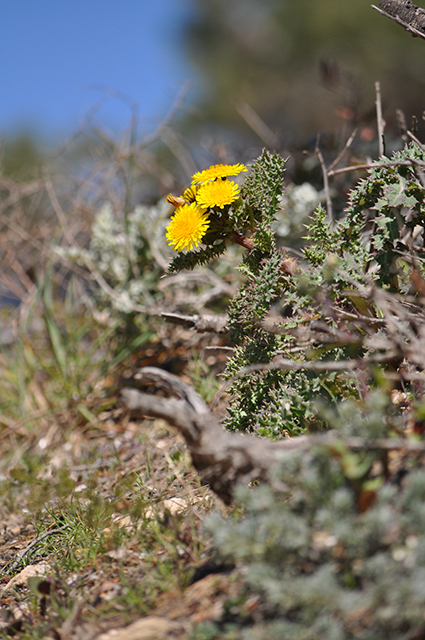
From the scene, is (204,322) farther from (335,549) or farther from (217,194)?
(335,549)

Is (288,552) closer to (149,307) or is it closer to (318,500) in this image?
(318,500)

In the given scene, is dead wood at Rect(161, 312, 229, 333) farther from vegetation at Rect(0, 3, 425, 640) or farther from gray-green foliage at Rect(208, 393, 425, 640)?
gray-green foliage at Rect(208, 393, 425, 640)

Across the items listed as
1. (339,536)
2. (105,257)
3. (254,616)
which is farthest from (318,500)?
(105,257)

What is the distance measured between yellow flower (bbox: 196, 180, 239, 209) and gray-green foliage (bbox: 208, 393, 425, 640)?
864 millimetres

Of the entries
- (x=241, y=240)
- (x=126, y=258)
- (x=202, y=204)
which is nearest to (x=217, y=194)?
(x=202, y=204)

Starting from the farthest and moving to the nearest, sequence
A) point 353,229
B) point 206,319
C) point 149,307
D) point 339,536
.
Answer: point 149,307 → point 206,319 → point 353,229 → point 339,536

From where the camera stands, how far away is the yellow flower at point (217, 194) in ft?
5.53

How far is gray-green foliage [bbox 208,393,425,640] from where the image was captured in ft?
3.05

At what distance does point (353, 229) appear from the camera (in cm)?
188

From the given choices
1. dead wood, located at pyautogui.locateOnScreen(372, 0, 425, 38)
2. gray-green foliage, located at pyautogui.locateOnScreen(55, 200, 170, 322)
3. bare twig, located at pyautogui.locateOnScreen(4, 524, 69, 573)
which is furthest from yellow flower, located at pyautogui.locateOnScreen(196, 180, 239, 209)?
gray-green foliage, located at pyautogui.locateOnScreen(55, 200, 170, 322)

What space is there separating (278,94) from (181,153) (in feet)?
41.9

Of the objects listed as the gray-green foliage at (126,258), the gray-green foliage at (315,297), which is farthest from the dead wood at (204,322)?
the gray-green foliage at (126,258)

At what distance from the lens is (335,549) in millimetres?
1034

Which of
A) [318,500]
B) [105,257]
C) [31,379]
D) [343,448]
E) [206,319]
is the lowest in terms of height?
[31,379]
